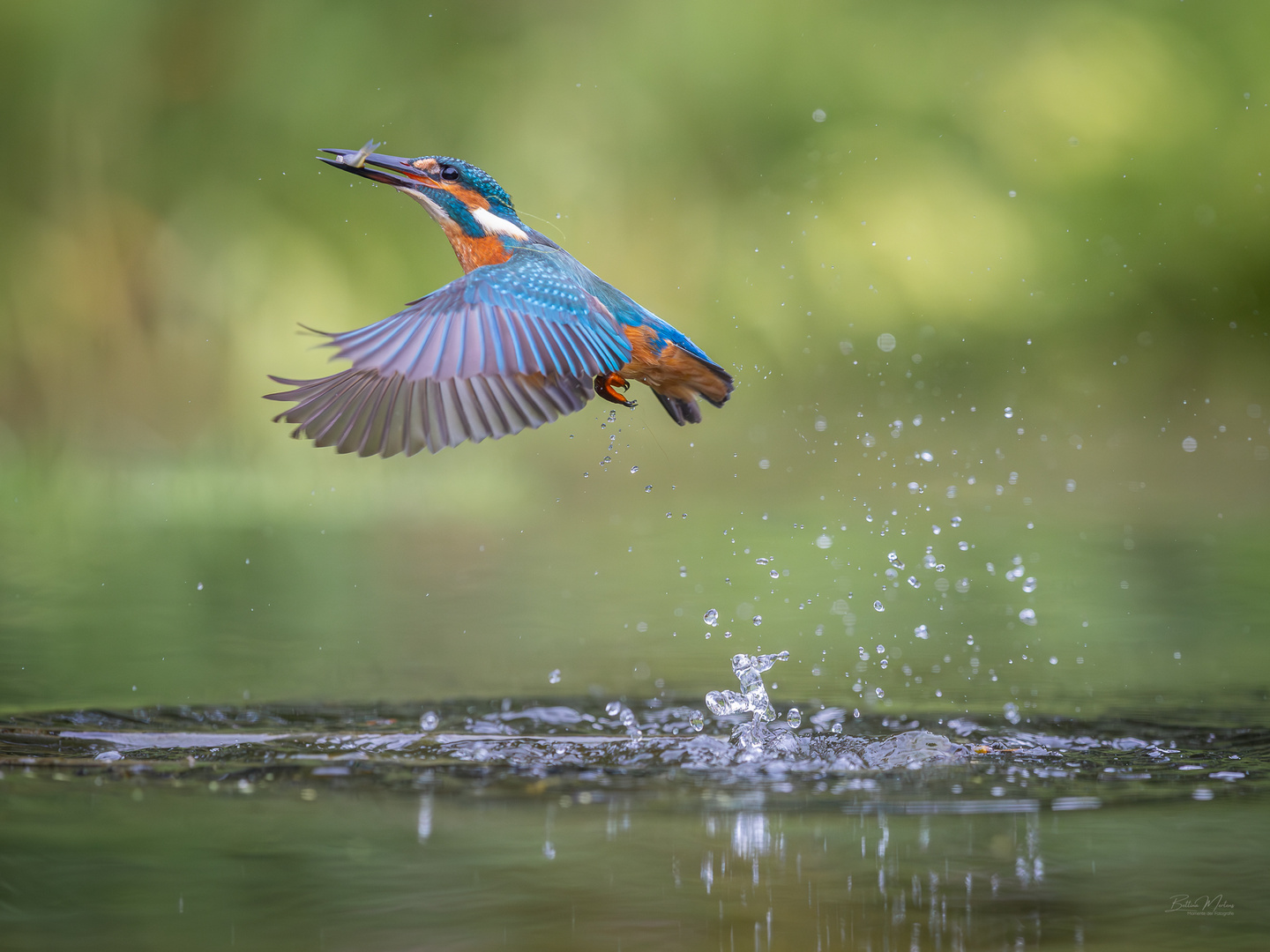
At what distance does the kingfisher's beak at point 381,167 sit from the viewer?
3.88 metres

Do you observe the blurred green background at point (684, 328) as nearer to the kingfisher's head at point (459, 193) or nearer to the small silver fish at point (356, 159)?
the kingfisher's head at point (459, 193)

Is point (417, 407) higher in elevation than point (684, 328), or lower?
lower

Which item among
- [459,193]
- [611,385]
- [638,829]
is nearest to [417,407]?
[611,385]

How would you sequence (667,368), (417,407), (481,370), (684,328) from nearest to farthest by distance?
(481,370), (417,407), (667,368), (684,328)

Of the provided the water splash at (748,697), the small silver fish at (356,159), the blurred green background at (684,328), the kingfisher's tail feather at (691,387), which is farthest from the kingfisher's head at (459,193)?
the blurred green background at (684,328)

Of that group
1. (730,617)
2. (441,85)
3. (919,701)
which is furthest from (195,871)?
(441,85)

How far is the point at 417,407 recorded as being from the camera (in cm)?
385

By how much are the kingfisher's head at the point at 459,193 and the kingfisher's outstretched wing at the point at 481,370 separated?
0.23m

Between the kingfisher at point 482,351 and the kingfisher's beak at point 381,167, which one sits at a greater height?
the kingfisher's beak at point 381,167

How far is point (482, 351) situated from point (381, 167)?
1047mm

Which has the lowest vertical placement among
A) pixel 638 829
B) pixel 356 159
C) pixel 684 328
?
pixel 638 829

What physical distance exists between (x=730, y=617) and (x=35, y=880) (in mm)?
4054

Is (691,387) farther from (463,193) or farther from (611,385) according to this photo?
(463,193)

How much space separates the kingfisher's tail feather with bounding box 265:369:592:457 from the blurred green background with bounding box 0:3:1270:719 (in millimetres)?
1379
